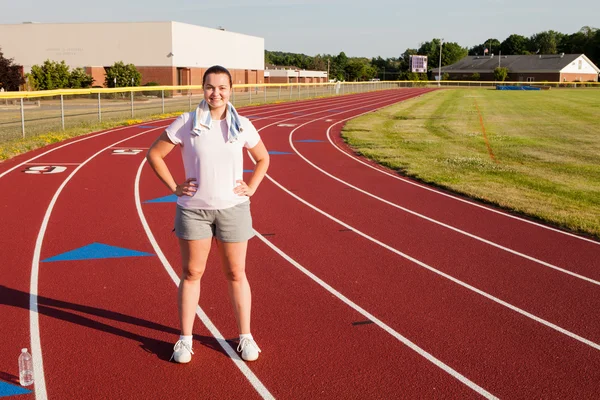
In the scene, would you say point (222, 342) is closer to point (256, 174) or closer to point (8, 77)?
point (256, 174)

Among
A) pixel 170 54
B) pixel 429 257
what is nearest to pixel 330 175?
pixel 429 257

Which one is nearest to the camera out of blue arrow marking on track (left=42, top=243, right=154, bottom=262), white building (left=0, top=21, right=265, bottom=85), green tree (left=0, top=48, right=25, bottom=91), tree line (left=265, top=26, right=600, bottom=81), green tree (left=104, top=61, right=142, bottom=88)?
blue arrow marking on track (left=42, top=243, right=154, bottom=262)

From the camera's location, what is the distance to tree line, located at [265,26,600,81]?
125m

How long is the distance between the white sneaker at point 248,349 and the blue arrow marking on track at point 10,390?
148cm

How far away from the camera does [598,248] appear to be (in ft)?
25.1

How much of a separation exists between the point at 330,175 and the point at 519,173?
4.28 metres

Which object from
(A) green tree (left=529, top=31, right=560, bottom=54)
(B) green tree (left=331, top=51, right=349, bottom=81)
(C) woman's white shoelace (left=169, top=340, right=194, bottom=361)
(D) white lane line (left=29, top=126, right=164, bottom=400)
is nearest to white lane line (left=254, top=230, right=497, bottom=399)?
(C) woman's white shoelace (left=169, top=340, right=194, bottom=361)

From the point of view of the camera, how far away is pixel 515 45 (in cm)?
17012

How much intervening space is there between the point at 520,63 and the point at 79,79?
280 feet

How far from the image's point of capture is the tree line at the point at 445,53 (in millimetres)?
125000

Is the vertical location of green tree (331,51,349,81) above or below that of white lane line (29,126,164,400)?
above

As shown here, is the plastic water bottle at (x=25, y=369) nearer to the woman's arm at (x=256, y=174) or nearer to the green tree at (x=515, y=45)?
the woman's arm at (x=256, y=174)

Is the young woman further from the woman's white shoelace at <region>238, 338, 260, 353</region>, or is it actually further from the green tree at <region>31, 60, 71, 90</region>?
the green tree at <region>31, 60, 71, 90</region>

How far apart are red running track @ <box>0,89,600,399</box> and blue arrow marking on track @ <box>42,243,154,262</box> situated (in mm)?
163
